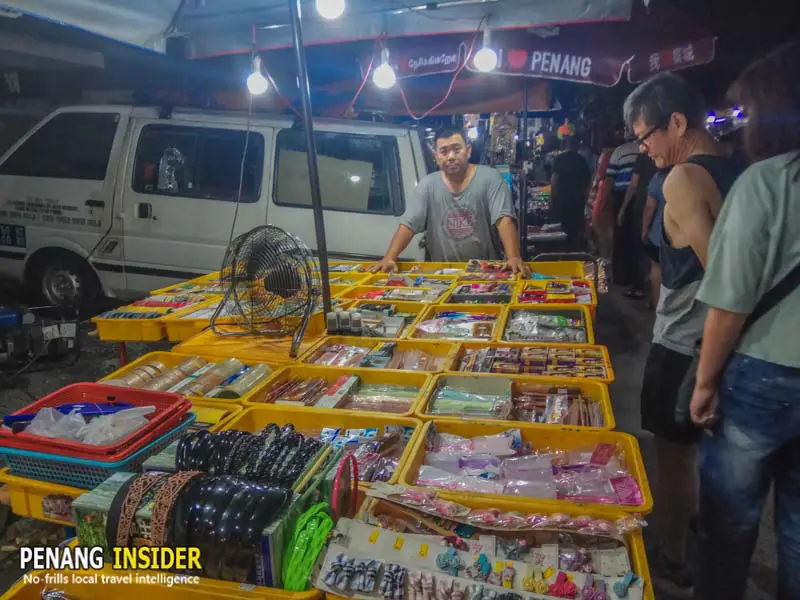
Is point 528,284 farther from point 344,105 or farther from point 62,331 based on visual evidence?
point 344,105

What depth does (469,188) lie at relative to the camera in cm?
425

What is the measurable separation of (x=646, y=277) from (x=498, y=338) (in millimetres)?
5450

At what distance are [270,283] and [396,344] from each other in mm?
673

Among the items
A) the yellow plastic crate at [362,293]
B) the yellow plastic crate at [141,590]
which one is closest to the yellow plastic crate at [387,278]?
the yellow plastic crate at [362,293]

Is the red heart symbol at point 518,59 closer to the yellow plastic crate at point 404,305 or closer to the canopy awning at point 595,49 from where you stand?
the canopy awning at point 595,49

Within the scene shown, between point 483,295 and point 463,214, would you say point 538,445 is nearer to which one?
point 483,295

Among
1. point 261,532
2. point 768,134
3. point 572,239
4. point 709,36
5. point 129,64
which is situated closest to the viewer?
point 261,532

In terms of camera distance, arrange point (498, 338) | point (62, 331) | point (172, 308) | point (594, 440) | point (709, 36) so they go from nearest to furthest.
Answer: point (594, 440), point (498, 338), point (172, 308), point (62, 331), point (709, 36)

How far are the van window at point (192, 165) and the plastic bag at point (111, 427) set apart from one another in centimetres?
365

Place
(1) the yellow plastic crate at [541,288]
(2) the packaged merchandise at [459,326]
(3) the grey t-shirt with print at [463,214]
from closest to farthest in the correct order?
(2) the packaged merchandise at [459,326], (1) the yellow plastic crate at [541,288], (3) the grey t-shirt with print at [463,214]

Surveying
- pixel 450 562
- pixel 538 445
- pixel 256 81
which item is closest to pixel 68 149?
pixel 256 81

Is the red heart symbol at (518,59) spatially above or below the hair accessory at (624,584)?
above

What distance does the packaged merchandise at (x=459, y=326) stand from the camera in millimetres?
2839

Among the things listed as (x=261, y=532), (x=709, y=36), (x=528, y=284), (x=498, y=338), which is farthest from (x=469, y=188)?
(x=709, y=36)
